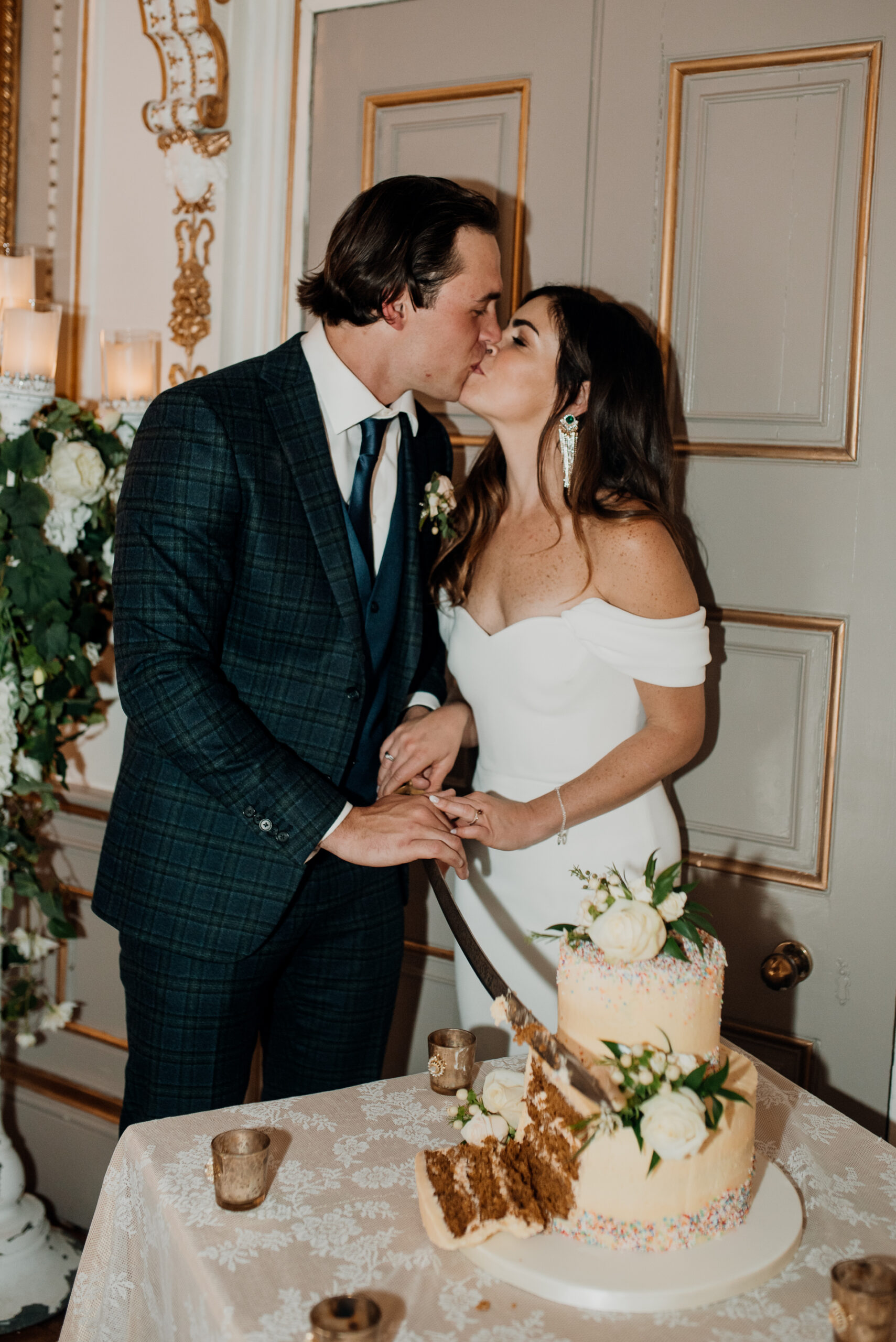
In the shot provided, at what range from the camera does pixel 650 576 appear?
197 centimetres

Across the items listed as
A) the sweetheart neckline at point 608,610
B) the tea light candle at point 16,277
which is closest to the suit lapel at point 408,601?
the sweetheart neckline at point 608,610

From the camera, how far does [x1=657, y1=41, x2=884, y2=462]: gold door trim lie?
2.07 meters

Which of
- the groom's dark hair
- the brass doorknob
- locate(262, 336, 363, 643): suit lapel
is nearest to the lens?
locate(262, 336, 363, 643): suit lapel

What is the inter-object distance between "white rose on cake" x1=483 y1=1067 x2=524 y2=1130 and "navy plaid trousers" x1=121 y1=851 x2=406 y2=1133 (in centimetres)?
71

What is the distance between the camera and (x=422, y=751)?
81.3 inches

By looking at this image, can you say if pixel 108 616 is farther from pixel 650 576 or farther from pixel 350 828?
pixel 650 576

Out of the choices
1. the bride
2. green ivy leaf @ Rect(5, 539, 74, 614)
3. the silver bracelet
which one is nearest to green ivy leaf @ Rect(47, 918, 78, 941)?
green ivy leaf @ Rect(5, 539, 74, 614)

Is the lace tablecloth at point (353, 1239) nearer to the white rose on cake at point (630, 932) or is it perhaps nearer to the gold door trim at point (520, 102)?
the white rose on cake at point (630, 932)

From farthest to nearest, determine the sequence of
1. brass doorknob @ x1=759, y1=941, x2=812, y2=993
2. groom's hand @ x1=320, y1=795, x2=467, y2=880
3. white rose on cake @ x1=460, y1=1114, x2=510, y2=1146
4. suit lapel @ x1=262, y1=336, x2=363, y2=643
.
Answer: brass doorknob @ x1=759, y1=941, x2=812, y2=993 → suit lapel @ x1=262, y1=336, x2=363, y2=643 → groom's hand @ x1=320, y1=795, x2=467, y2=880 → white rose on cake @ x1=460, y1=1114, x2=510, y2=1146

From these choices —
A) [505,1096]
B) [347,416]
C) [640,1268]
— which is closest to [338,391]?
[347,416]

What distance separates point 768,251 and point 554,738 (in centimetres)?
100

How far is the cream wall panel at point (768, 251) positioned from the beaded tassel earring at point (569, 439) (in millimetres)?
306

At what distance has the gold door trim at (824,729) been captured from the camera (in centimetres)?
218

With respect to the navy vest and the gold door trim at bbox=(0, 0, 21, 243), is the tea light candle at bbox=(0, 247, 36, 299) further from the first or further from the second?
the navy vest
